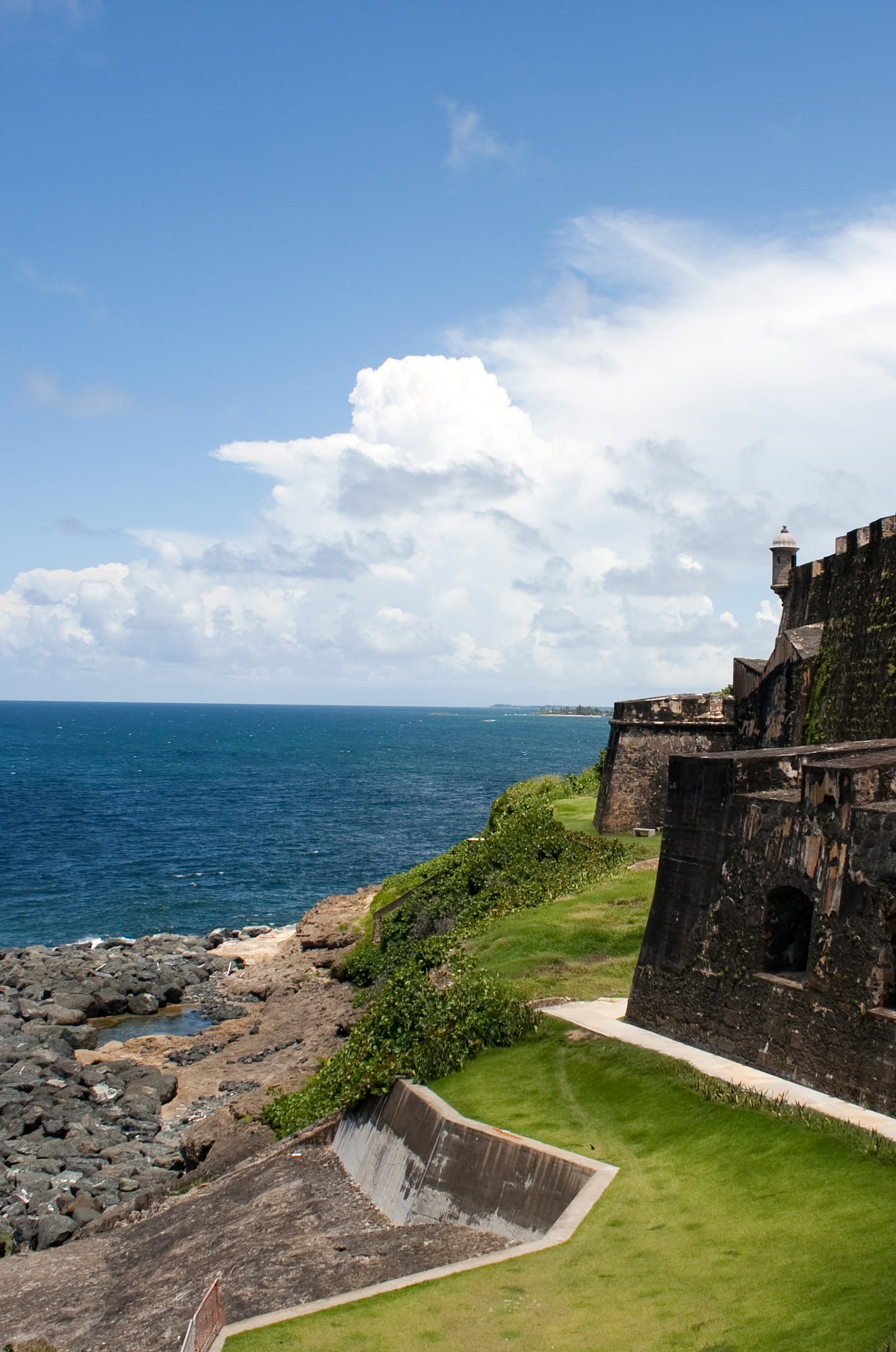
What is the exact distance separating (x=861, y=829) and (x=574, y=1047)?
531 centimetres

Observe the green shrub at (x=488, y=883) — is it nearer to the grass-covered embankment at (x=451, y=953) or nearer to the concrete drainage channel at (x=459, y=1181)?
the grass-covered embankment at (x=451, y=953)

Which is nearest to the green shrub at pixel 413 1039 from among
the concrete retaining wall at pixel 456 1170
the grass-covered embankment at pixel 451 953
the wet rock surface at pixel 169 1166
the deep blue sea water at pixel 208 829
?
the grass-covered embankment at pixel 451 953

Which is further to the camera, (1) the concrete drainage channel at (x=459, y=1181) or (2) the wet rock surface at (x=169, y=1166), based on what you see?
(2) the wet rock surface at (x=169, y=1166)

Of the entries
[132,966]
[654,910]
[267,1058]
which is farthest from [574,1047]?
[132,966]

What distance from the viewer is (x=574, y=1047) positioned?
49.3 ft

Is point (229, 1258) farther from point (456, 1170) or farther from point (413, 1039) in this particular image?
point (413, 1039)

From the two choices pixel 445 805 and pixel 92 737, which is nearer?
pixel 445 805

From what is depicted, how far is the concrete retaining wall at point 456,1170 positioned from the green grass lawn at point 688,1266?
0.51 meters

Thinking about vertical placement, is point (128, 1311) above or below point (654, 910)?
below

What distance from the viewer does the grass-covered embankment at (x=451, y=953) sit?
16.2 m

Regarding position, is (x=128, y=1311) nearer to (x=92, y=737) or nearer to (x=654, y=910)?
(x=654, y=910)

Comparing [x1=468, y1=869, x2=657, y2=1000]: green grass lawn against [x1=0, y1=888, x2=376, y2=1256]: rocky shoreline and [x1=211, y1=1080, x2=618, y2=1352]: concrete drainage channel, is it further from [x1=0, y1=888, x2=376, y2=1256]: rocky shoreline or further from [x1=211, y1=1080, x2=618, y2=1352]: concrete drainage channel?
[x1=0, y1=888, x2=376, y2=1256]: rocky shoreline

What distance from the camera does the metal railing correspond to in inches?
401

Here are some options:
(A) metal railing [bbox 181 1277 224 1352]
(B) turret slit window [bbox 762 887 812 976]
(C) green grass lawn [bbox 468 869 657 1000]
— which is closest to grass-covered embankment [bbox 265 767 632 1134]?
(C) green grass lawn [bbox 468 869 657 1000]
